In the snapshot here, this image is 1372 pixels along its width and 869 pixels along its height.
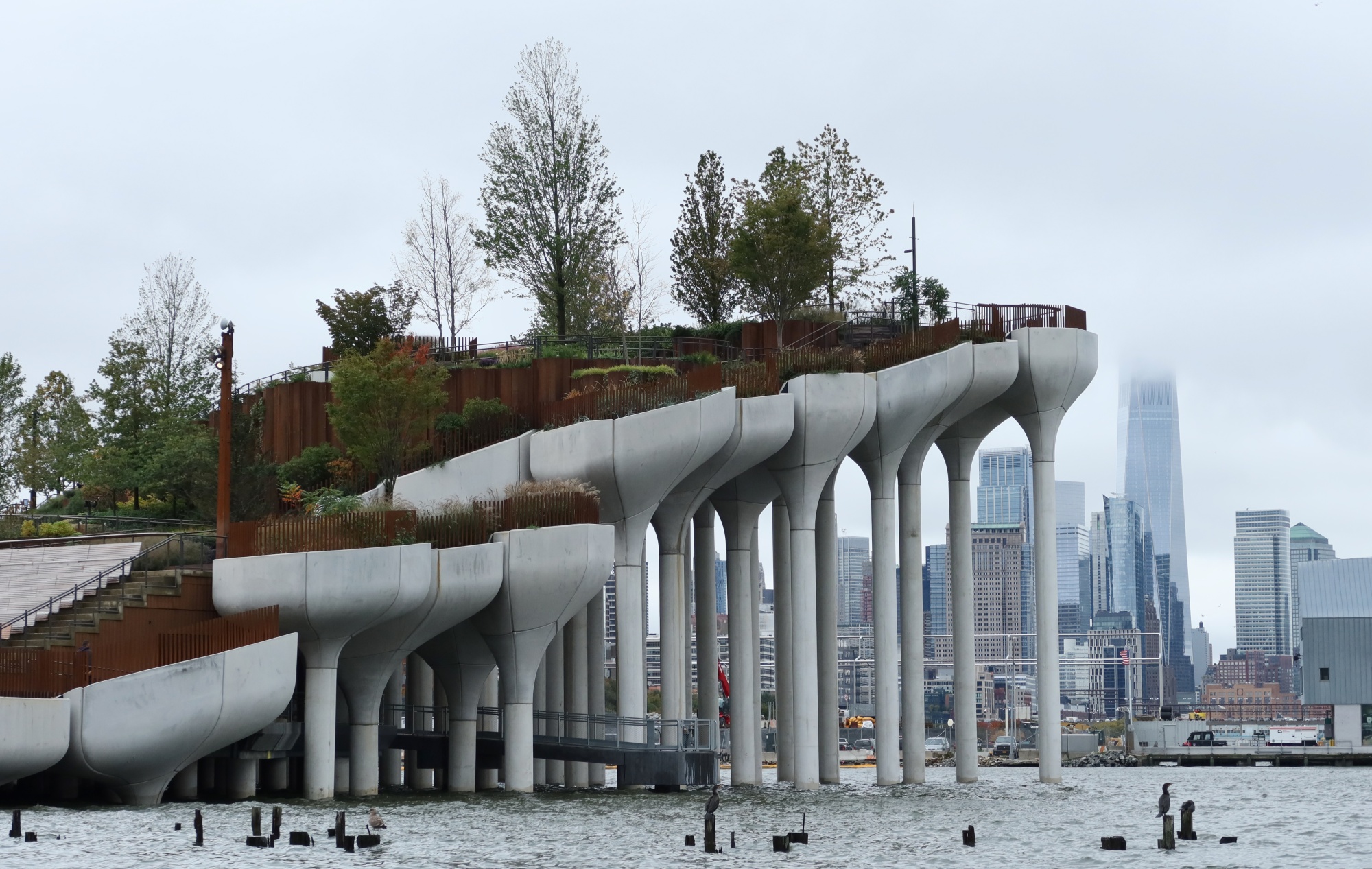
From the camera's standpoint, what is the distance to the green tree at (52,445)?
68438 mm

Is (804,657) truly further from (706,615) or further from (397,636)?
(397,636)

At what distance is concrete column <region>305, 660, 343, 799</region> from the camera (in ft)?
148

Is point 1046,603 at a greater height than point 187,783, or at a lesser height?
greater

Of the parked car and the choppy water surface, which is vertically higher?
the choppy water surface

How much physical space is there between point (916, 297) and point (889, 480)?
1009 cm

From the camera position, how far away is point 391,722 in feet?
178

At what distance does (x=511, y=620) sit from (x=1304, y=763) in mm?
82524

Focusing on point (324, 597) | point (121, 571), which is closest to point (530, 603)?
point (324, 597)

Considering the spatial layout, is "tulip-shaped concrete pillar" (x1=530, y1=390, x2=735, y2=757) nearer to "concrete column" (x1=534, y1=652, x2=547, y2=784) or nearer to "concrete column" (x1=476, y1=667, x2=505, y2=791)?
"concrete column" (x1=534, y1=652, x2=547, y2=784)

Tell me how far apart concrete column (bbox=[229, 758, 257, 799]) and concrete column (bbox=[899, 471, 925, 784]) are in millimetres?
25168

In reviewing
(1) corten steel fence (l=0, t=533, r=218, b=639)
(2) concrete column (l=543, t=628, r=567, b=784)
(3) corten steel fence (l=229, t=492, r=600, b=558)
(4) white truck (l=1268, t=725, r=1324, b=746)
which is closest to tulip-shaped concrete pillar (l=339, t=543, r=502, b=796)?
(3) corten steel fence (l=229, t=492, r=600, b=558)

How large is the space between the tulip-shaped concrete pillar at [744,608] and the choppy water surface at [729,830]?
2.36 metres

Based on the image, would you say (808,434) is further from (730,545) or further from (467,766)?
(467,766)

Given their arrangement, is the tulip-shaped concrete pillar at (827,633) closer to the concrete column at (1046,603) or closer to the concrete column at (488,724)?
the concrete column at (1046,603)
